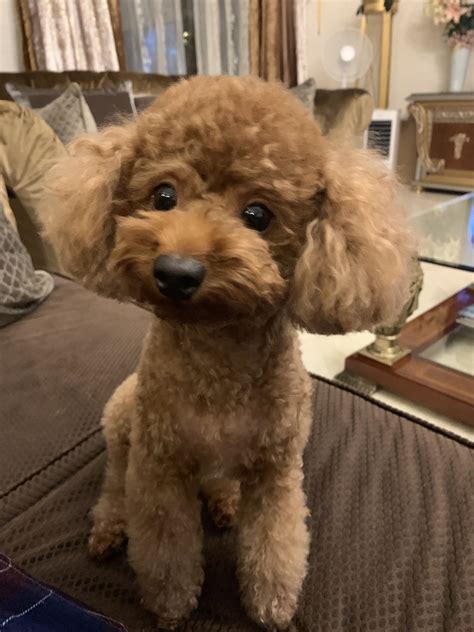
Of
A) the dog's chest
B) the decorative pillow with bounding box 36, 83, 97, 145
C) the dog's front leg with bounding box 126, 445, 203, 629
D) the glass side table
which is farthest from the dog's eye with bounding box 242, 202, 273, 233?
the decorative pillow with bounding box 36, 83, 97, 145

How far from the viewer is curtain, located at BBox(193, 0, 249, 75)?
4324 mm

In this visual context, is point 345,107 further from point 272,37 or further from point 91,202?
point 91,202

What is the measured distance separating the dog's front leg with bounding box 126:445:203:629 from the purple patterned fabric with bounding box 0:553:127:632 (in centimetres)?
22

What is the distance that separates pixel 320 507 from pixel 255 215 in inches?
22.7

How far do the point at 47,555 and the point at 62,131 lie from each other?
1.81m

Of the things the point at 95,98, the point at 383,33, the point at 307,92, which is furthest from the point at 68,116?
the point at 383,33

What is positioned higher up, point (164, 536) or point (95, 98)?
point (95, 98)

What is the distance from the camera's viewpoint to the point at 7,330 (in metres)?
1.45

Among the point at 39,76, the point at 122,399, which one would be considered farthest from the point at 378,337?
the point at 39,76

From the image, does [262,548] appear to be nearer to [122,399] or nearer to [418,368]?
[122,399]

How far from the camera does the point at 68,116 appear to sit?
2252mm

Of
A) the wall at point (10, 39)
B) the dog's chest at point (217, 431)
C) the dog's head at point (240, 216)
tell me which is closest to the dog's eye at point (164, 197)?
the dog's head at point (240, 216)

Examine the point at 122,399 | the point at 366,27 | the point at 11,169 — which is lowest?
the point at 122,399

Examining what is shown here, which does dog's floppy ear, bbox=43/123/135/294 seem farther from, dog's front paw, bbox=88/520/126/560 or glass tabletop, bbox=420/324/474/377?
glass tabletop, bbox=420/324/474/377
